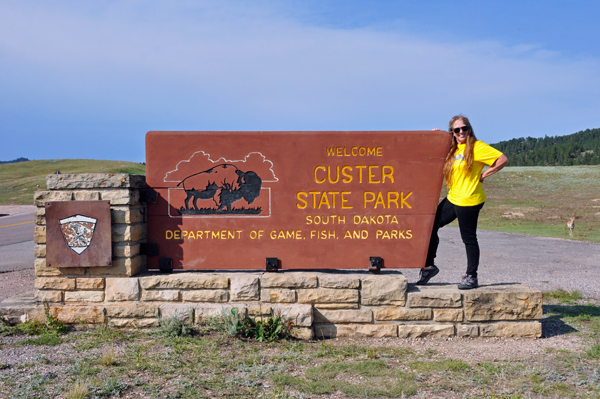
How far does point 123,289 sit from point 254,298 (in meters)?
1.54

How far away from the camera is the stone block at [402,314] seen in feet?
17.5

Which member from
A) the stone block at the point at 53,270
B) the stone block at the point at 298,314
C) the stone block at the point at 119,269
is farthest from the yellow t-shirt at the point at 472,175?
the stone block at the point at 53,270

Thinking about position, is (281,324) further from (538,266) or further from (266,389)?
(538,266)

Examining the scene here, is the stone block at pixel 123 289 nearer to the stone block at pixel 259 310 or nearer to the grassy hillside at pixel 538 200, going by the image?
the stone block at pixel 259 310

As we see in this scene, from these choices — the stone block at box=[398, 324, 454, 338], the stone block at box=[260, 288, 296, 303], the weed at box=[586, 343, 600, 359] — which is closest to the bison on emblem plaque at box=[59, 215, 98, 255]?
the stone block at box=[260, 288, 296, 303]

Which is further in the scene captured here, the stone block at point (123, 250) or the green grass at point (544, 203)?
the green grass at point (544, 203)

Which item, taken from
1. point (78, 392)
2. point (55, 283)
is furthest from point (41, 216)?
point (78, 392)

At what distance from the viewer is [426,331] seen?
17.4 feet

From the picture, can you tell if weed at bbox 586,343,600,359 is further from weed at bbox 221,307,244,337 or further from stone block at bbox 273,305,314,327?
weed at bbox 221,307,244,337

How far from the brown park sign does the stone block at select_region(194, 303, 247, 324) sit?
0.54 meters

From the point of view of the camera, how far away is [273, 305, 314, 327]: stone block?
5.18 metres

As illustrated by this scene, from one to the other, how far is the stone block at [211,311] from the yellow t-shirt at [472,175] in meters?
2.76

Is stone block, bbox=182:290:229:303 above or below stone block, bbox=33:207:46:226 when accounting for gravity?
below

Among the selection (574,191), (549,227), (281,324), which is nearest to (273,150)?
(281,324)
